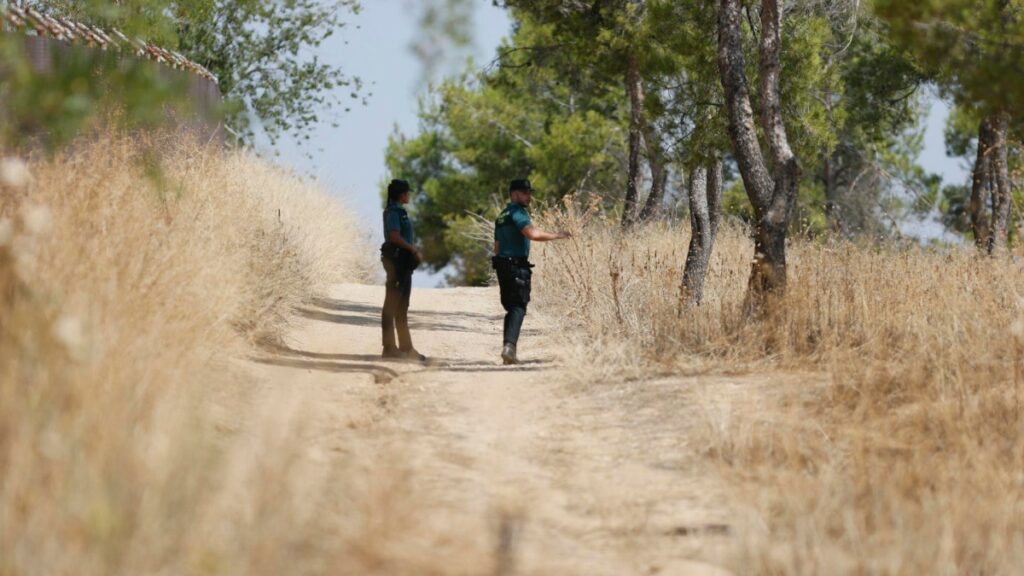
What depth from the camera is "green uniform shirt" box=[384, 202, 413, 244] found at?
11.6 m

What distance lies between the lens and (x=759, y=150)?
11758 mm

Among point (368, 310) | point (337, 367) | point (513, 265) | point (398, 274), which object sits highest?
point (513, 265)

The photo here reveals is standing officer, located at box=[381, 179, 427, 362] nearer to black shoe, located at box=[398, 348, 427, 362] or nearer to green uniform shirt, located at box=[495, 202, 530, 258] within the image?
black shoe, located at box=[398, 348, 427, 362]

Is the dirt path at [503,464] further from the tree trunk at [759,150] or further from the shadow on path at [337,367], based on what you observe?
the tree trunk at [759,150]

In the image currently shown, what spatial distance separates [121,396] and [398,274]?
23.1 ft

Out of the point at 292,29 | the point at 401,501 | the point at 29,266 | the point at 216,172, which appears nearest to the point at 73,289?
the point at 29,266

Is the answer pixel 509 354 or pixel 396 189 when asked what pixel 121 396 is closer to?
pixel 509 354

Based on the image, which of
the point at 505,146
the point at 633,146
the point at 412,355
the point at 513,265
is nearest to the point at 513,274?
the point at 513,265

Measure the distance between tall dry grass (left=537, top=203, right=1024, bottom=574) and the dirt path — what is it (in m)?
0.30

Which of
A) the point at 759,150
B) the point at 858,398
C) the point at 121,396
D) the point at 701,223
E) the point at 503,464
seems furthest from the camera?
the point at 701,223

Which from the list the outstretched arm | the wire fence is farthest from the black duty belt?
the wire fence

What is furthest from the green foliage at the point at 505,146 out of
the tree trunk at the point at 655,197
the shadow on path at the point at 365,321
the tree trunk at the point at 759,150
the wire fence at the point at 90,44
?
the tree trunk at the point at 759,150

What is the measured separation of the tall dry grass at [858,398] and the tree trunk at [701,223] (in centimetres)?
59

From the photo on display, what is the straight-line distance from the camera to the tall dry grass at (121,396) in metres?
3.70
